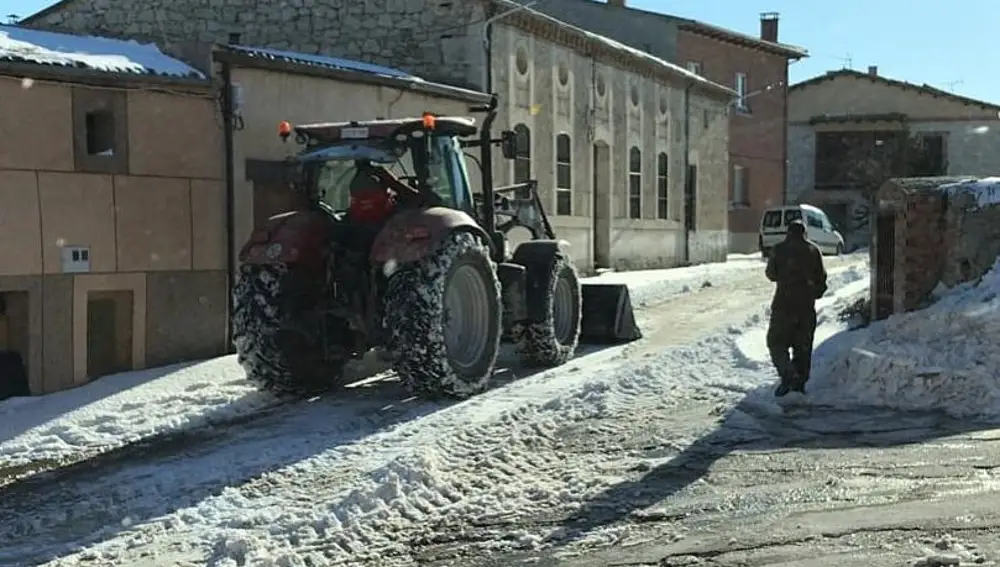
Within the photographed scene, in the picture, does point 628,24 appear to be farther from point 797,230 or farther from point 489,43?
→ point 797,230

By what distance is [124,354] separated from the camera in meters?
10.8

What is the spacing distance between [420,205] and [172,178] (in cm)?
291

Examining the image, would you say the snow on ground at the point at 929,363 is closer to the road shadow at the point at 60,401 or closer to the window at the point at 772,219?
the road shadow at the point at 60,401

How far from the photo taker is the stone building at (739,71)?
108ft

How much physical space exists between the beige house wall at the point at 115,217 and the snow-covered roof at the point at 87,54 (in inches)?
7.9

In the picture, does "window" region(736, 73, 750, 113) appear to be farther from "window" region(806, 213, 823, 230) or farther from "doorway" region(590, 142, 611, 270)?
"doorway" region(590, 142, 611, 270)

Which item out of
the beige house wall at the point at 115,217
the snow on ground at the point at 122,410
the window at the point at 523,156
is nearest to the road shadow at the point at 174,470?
the snow on ground at the point at 122,410

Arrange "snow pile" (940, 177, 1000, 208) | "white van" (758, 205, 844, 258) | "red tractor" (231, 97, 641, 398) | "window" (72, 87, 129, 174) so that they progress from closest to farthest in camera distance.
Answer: "red tractor" (231, 97, 641, 398) → "window" (72, 87, 129, 174) → "snow pile" (940, 177, 1000, 208) → "white van" (758, 205, 844, 258)

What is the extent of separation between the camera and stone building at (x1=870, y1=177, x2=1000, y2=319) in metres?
10.5

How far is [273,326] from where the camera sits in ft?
30.3

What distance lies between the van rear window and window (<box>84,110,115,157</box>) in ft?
78.5

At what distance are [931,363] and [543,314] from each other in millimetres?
3512

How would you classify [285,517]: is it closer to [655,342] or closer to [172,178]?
[172,178]

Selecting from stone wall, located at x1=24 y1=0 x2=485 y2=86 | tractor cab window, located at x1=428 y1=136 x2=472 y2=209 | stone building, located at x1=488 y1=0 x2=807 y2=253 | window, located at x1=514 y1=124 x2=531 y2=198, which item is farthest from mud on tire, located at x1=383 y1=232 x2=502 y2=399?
stone building, located at x1=488 y1=0 x2=807 y2=253
